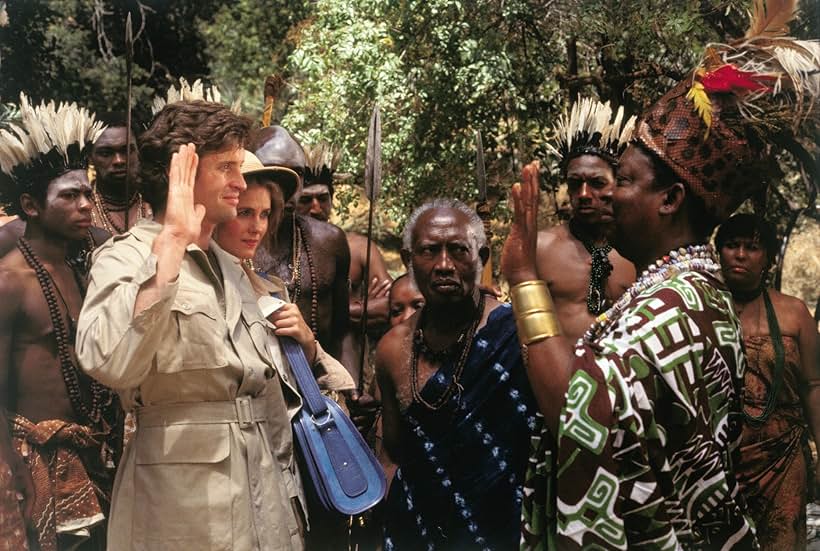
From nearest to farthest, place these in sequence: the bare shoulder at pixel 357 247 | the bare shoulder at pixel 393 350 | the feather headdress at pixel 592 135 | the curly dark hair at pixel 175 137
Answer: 1. the curly dark hair at pixel 175 137
2. the bare shoulder at pixel 393 350
3. the feather headdress at pixel 592 135
4. the bare shoulder at pixel 357 247

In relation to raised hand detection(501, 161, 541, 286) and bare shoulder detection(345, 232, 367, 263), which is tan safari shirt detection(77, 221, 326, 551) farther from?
bare shoulder detection(345, 232, 367, 263)

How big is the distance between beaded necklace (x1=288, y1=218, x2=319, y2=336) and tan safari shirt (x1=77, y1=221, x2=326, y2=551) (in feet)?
6.97

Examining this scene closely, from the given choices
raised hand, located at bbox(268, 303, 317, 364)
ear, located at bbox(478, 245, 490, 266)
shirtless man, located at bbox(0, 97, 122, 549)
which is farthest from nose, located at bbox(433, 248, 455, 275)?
shirtless man, located at bbox(0, 97, 122, 549)

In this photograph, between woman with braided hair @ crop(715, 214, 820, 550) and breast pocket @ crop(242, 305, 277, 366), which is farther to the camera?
woman with braided hair @ crop(715, 214, 820, 550)

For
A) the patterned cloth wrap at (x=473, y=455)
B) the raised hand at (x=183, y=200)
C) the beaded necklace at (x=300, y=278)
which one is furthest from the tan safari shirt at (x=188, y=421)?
the beaded necklace at (x=300, y=278)

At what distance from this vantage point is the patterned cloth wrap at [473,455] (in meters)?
4.09

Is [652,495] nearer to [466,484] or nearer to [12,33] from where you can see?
[466,484]

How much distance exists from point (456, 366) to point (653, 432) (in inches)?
65.4

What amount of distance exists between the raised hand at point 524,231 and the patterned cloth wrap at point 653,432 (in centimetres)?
26

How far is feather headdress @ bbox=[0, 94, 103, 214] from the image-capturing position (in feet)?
15.9

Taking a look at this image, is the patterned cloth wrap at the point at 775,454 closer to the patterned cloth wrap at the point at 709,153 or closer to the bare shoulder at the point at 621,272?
the bare shoulder at the point at 621,272

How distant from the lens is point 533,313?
274cm

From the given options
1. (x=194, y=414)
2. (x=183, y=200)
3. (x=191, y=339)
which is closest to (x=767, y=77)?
(x=183, y=200)

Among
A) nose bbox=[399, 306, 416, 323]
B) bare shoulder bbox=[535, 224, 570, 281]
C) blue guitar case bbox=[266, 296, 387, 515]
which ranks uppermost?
bare shoulder bbox=[535, 224, 570, 281]
